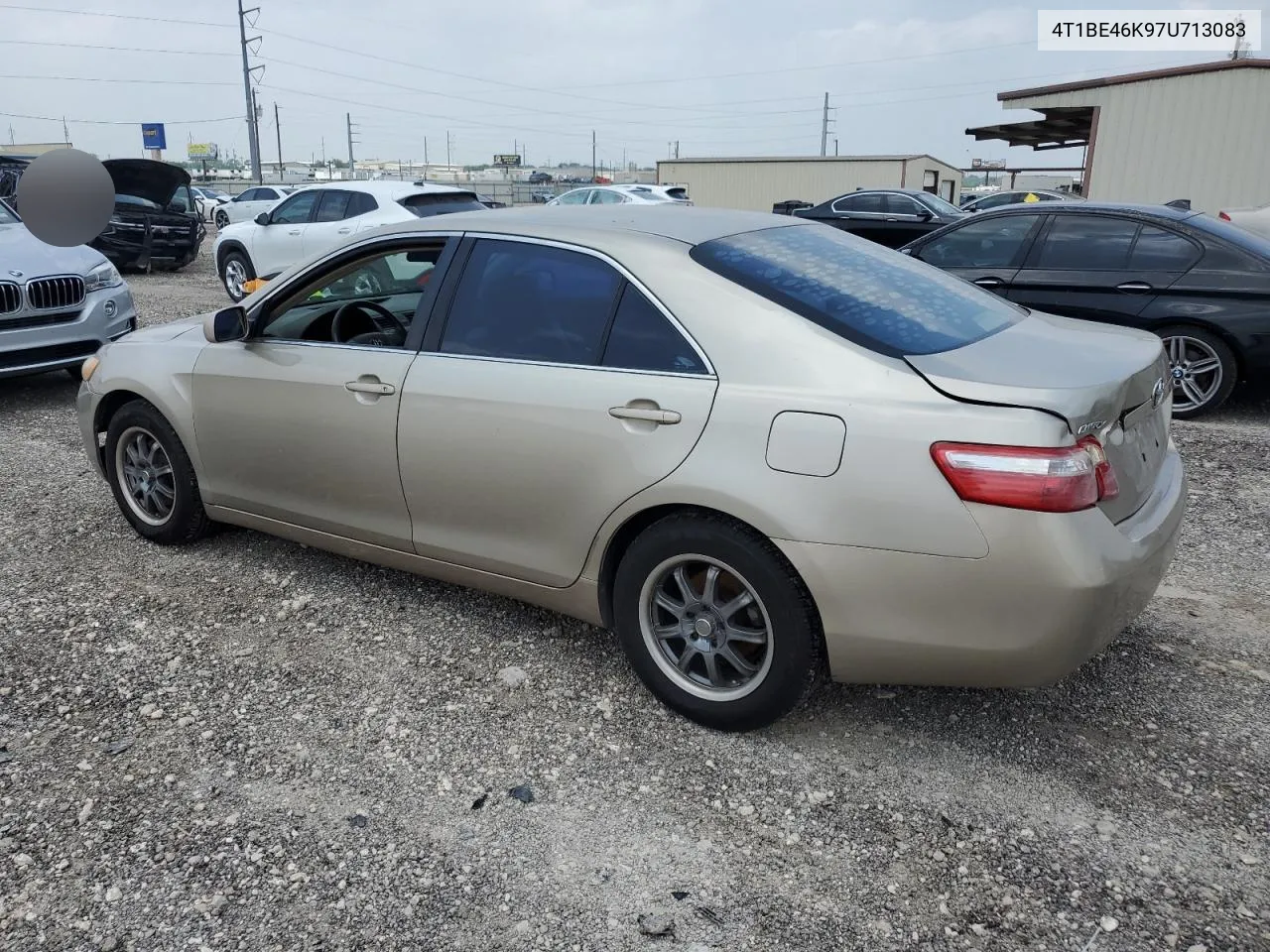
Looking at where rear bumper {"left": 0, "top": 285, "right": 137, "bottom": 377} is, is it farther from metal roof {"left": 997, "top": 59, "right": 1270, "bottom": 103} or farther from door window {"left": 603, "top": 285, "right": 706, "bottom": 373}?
metal roof {"left": 997, "top": 59, "right": 1270, "bottom": 103}

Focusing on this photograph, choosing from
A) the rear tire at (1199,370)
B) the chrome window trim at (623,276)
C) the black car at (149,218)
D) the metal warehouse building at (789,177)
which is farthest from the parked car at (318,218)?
the metal warehouse building at (789,177)

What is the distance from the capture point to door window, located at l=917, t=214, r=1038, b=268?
7496mm

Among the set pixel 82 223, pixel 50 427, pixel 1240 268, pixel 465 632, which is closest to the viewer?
pixel 465 632

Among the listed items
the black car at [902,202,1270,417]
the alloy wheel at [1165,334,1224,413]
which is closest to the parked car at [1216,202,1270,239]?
the black car at [902,202,1270,417]

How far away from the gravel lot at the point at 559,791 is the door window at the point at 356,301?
109 centimetres

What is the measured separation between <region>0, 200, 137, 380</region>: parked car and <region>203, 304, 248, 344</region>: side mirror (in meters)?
4.06

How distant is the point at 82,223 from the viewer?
555cm

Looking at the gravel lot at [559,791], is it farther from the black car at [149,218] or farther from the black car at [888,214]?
the black car at [149,218]

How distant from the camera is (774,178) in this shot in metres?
34.9

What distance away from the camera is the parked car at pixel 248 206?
2750 cm

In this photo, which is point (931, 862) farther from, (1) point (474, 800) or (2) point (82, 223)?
(2) point (82, 223)

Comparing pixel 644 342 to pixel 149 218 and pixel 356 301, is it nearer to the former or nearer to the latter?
pixel 356 301

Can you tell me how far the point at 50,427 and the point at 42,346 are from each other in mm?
658

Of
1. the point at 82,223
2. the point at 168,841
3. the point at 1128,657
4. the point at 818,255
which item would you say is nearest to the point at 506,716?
the point at 168,841
